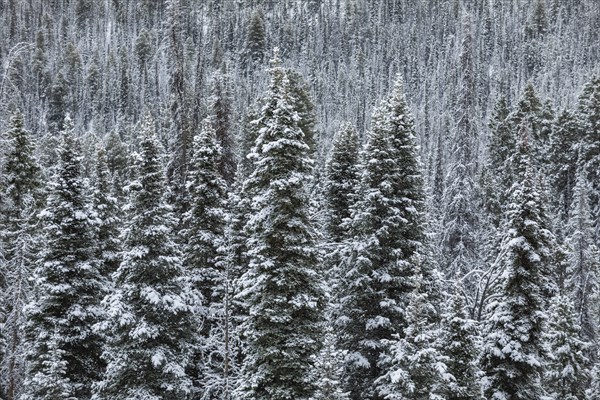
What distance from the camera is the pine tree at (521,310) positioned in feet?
69.9

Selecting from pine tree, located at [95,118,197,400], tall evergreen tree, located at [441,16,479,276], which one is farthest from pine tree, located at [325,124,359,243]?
pine tree, located at [95,118,197,400]

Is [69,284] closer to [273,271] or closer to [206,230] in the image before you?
[206,230]

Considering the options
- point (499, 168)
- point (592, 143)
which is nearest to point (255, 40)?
point (499, 168)

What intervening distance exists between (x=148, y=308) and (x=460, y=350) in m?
11.5

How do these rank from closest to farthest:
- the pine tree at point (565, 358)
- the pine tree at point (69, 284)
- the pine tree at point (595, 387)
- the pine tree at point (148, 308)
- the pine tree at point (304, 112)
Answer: the pine tree at point (148, 308)
the pine tree at point (69, 284)
the pine tree at point (565, 358)
the pine tree at point (595, 387)
the pine tree at point (304, 112)

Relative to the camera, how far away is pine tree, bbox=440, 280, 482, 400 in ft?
61.5

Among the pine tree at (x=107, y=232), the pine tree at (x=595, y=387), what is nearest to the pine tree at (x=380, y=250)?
the pine tree at (x=107, y=232)

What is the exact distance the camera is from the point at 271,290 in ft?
65.7

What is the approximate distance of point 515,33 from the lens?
553ft

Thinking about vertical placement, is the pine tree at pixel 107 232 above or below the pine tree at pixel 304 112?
below

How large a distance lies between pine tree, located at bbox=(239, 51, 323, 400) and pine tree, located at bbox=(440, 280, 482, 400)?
4446 millimetres

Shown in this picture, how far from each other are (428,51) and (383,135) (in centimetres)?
16023

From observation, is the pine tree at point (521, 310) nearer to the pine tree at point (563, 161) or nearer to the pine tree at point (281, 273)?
the pine tree at point (281, 273)

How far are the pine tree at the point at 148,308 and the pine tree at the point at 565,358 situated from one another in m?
18.9
